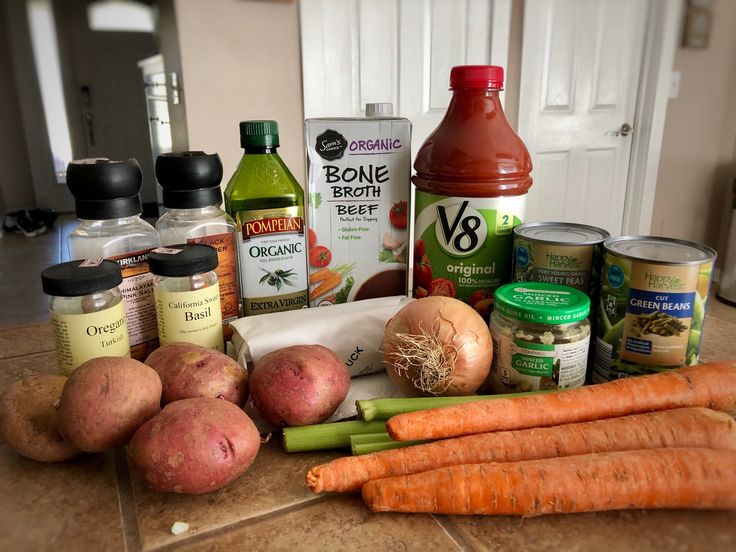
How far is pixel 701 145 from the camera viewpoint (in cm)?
299

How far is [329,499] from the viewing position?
533 millimetres

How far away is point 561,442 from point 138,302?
0.53m

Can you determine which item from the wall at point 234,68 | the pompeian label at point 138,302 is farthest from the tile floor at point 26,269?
the pompeian label at point 138,302

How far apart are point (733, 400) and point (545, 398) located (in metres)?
0.21

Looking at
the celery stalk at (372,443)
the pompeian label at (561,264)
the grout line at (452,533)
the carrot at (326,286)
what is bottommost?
the grout line at (452,533)

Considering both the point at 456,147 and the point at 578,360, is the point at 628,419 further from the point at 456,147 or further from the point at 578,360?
the point at 456,147

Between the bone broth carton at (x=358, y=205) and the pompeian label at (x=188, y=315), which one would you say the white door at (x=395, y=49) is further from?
the pompeian label at (x=188, y=315)

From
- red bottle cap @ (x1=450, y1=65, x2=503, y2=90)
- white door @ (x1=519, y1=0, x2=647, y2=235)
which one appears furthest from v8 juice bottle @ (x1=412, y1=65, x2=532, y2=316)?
white door @ (x1=519, y1=0, x2=647, y2=235)

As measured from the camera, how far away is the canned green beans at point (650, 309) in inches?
25.0

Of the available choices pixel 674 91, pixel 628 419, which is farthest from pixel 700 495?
pixel 674 91

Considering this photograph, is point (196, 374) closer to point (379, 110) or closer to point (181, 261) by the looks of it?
point (181, 261)

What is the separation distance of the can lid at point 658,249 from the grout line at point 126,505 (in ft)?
1.90

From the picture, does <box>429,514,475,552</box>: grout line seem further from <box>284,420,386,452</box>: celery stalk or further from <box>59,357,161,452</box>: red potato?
<box>59,357,161,452</box>: red potato

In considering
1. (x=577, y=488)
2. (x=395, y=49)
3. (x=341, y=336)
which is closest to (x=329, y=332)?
(x=341, y=336)
